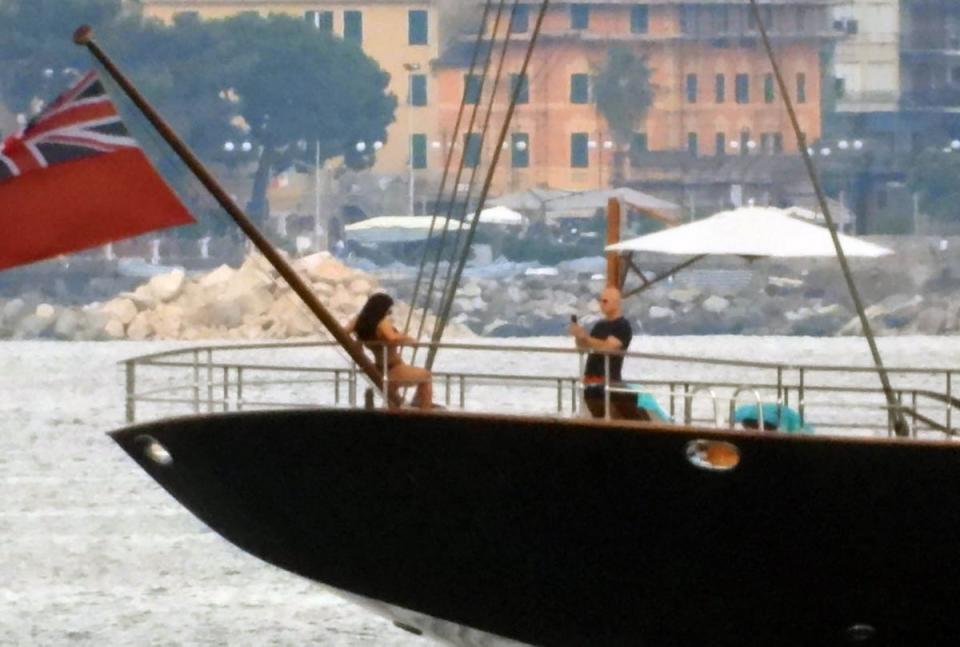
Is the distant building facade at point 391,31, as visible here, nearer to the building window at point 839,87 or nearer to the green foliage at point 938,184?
the building window at point 839,87

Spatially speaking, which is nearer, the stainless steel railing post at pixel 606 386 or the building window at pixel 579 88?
the stainless steel railing post at pixel 606 386

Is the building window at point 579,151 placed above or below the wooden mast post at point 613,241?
below

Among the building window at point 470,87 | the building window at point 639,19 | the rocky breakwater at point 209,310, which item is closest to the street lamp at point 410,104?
the building window at point 470,87

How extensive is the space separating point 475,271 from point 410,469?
6642cm

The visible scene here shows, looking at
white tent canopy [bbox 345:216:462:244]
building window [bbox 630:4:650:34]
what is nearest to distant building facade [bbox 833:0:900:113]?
building window [bbox 630:4:650:34]

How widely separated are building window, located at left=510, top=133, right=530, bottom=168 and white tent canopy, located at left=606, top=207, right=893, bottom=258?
75363 mm

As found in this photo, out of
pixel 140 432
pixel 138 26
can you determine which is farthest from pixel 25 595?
pixel 138 26

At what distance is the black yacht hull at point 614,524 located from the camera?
11.0 metres

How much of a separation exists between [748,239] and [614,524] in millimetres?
2563

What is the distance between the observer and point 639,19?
94.8m

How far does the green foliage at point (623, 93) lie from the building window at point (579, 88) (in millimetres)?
405

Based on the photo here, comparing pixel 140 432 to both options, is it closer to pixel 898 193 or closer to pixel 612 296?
pixel 612 296

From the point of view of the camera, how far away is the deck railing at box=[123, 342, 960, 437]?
38.2 feet

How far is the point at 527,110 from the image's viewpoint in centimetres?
9125
